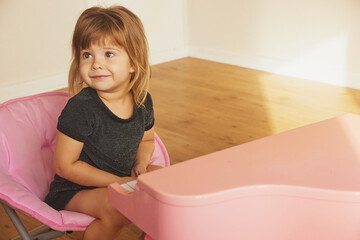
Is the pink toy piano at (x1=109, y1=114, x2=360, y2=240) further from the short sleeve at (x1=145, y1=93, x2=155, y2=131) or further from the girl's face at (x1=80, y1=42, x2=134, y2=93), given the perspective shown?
the short sleeve at (x1=145, y1=93, x2=155, y2=131)

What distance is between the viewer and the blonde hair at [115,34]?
1.35 meters

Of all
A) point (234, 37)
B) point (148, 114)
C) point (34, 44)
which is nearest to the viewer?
point (148, 114)

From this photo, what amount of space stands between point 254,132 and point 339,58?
3.87 ft

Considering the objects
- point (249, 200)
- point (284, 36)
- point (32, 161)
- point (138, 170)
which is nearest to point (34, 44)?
point (284, 36)

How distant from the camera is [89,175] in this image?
4.44ft

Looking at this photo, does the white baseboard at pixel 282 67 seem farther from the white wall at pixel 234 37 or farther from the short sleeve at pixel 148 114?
the short sleeve at pixel 148 114

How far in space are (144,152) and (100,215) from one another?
1.02 ft

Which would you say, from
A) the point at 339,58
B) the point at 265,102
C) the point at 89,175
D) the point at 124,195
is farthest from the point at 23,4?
the point at 124,195

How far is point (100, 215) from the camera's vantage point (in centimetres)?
129

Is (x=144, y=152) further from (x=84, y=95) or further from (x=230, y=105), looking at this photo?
(x=230, y=105)

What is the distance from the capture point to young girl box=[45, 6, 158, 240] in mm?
1321

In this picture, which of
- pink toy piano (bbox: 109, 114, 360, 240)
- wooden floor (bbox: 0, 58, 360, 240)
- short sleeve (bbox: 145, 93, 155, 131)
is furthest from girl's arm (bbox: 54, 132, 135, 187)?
wooden floor (bbox: 0, 58, 360, 240)

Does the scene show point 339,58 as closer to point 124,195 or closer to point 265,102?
point 265,102

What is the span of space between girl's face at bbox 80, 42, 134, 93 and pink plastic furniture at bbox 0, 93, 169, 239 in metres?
0.29
